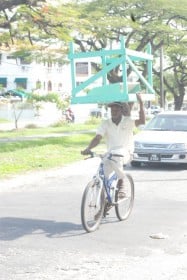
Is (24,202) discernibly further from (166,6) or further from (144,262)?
(166,6)

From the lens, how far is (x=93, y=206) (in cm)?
748

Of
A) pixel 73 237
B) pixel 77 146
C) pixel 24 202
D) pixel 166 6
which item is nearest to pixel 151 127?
pixel 77 146

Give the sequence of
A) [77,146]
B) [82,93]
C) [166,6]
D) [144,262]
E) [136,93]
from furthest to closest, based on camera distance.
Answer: [166,6]
[77,146]
[82,93]
[136,93]
[144,262]

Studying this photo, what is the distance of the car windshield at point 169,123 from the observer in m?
15.6

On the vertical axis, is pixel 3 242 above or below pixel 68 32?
below

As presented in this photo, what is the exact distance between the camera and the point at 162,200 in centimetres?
999

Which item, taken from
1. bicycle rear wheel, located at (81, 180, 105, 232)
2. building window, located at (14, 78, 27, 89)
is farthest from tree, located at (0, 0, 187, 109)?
building window, located at (14, 78, 27, 89)

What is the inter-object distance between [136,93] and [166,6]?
22853mm

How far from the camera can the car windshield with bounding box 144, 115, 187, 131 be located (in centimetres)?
1559

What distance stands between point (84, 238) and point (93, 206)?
0.53 meters

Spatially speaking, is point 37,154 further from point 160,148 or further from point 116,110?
point 116,110

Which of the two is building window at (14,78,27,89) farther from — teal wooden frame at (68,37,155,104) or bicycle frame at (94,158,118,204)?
bicycle frame at (94,158,118,204)

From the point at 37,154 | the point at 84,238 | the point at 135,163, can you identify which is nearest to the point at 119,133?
the point at 84,238

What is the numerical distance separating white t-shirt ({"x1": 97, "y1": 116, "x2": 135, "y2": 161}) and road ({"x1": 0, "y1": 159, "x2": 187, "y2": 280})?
3.38 ft
